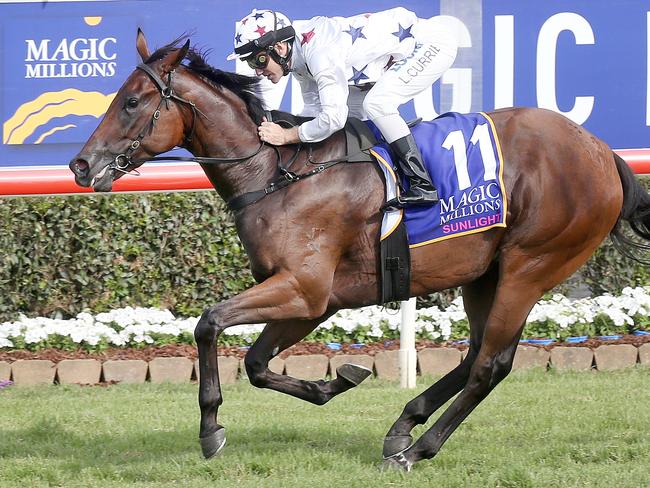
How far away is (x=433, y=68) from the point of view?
17.8ft

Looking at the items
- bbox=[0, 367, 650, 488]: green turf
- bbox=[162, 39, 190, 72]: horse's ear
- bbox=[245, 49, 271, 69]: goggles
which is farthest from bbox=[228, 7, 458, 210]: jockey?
bbox=[0, 367, 650, 488]: green turf

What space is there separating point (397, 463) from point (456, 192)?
4.27 ft

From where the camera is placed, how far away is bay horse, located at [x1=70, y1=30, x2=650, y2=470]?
5012mm

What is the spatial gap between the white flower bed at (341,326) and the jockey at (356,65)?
246 centimetres

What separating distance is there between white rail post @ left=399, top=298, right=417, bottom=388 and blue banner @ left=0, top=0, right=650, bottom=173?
1.89 meters

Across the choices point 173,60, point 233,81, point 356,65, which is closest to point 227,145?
point 233,81

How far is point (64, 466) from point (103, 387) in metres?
2.00

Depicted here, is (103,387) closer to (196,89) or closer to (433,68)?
(196,89)

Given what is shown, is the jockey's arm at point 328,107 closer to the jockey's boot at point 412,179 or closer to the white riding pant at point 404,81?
the white riding pant at point 404,81

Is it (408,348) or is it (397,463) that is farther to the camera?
(408,348)

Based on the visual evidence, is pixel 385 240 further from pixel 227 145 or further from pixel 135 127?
pixel 135 127

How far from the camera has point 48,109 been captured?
795 centimetres

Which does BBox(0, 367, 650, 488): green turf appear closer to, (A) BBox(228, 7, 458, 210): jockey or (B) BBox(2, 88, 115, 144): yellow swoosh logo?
(A) BBox(228, 7, 458, 210): jockey

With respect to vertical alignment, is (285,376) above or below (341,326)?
below
